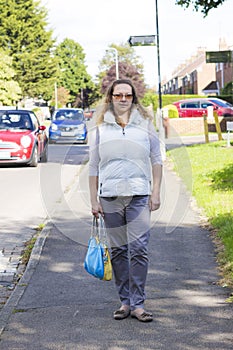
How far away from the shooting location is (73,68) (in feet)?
447

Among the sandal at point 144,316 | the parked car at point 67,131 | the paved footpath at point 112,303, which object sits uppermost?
the sandal at point 144,316

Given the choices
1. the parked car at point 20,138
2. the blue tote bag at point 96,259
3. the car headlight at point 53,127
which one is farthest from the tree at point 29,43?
the blue tote bag at point 96,259

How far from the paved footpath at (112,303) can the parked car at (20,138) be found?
1053cm

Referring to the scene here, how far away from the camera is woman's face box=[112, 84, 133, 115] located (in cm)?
564

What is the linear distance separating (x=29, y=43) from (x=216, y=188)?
73122 mm

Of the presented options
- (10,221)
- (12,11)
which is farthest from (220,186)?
(12,11)

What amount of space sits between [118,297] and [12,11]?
253 ft

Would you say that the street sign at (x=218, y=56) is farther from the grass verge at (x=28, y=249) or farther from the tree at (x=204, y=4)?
the grass verge at (x=28, y=249)

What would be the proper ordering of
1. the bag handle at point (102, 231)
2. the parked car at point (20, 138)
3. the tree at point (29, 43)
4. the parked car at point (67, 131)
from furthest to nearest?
the tree at point (29, 43)
the parked car at point (67, 131)
the parked car at point (20, 138)
the bag handle at point (102, 231)

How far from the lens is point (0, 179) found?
56.3 feet

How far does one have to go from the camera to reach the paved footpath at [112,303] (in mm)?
5125

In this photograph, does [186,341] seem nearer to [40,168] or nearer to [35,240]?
[35,240]

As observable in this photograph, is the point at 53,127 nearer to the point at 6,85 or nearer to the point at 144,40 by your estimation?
the point at 144,40

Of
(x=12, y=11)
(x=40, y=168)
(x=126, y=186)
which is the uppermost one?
(x=12, y=11)
